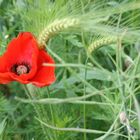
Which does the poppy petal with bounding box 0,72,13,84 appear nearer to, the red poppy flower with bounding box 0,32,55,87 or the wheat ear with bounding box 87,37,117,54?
the red poppy flower with bounding box 0,32,55,87

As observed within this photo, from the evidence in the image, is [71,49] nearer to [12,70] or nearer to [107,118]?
[107,118]

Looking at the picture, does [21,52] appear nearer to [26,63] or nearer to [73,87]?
[26,63]

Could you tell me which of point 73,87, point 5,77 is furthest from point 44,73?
point 73,87

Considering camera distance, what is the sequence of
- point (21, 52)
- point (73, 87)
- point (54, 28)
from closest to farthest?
point (54, 28)
point (21, 52)
point (73, 87)

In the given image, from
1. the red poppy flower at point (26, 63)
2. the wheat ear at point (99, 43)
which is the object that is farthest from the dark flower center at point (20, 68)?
the wheat ear at point (99, 43)

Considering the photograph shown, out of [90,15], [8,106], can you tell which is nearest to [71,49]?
[8,106]

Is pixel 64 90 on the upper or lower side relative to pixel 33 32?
lower
